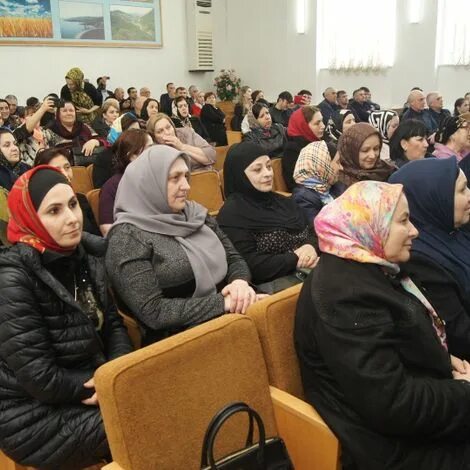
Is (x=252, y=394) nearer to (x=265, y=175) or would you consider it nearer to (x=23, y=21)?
(x=265, y=175)

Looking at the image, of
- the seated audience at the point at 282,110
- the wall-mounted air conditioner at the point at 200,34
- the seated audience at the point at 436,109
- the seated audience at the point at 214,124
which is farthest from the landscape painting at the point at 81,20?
the seated audience at the point at 436,109

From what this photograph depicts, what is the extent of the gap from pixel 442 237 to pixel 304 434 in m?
1.00

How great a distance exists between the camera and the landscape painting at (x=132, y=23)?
1095cm

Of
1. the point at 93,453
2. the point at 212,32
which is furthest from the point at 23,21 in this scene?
the point at 93,453

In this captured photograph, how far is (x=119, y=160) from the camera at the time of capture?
332cm

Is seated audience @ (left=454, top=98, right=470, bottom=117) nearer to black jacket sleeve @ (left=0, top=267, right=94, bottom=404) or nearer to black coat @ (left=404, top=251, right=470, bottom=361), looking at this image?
black coat @ (left=404, top=251, right=470, bottom=361)

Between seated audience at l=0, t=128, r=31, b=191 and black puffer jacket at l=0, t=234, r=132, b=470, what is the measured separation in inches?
81.3

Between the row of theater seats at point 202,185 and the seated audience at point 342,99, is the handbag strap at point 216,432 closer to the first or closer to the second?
the row of theater seats at point 202,185

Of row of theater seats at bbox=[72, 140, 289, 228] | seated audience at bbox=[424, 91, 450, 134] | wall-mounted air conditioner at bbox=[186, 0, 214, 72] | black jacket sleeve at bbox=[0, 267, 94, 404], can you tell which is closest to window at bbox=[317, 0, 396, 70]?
wall-mounted air conditioner at bbox=[186, 0, 214, 72]

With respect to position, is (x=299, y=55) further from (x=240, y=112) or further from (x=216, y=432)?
(x=216, y=432)

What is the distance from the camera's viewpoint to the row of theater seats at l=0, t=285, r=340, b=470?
4.33 ft

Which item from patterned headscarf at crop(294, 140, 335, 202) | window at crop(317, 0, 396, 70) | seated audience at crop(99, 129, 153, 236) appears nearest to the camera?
seated audience at crop(99, 129, 153, 236)

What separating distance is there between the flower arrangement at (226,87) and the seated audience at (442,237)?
1134cm

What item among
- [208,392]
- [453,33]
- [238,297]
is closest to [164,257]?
[238,297]
